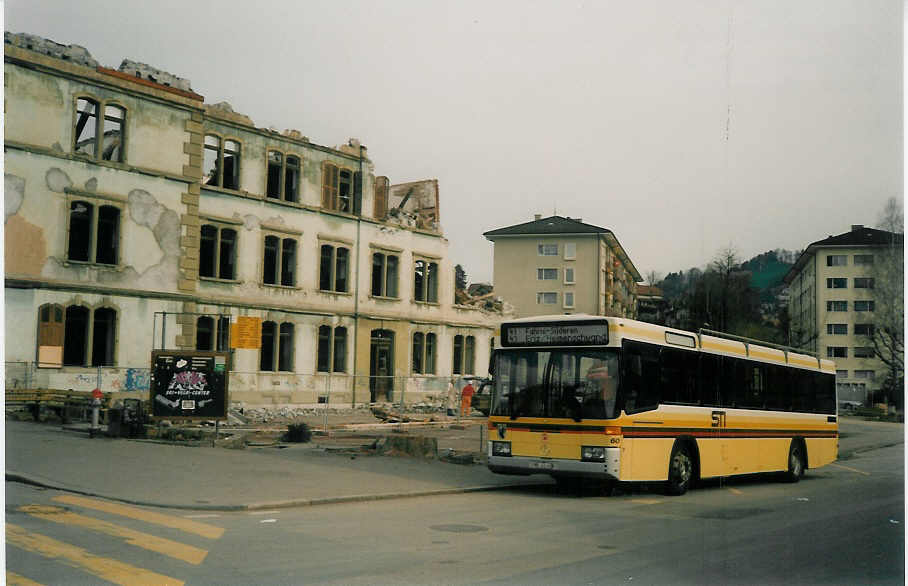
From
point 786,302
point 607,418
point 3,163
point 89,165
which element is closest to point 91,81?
point 89,165

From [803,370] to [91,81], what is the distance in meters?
12.4

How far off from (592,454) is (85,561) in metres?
7.25

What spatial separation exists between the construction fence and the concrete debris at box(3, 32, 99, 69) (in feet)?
16.6

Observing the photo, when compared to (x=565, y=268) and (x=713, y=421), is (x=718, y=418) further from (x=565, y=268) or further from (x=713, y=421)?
(x=565, y=268)

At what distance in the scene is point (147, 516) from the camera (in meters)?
10.6

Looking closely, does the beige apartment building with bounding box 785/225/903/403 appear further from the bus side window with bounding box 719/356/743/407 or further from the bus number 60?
the bus number 60

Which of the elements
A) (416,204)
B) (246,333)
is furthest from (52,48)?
(246,333)

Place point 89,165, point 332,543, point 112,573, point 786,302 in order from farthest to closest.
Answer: point 786,302, point 89,165, point 332,543, point 112,573

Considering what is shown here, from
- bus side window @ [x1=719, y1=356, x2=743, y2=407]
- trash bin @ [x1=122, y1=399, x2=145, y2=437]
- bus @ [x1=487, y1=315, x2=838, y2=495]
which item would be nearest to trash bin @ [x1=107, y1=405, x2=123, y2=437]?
trash bin @ [x1=122, y1=399, x2=145, y2=437]

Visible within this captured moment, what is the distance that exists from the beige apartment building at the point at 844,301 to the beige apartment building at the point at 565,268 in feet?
8.77

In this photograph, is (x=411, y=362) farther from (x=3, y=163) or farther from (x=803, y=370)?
(x=3, y=163)

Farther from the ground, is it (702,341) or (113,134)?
(113,134)

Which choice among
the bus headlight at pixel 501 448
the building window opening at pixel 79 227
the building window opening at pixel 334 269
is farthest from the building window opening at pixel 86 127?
the bus headlight at pixel 501 448

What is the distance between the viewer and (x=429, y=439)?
62.4 feet
